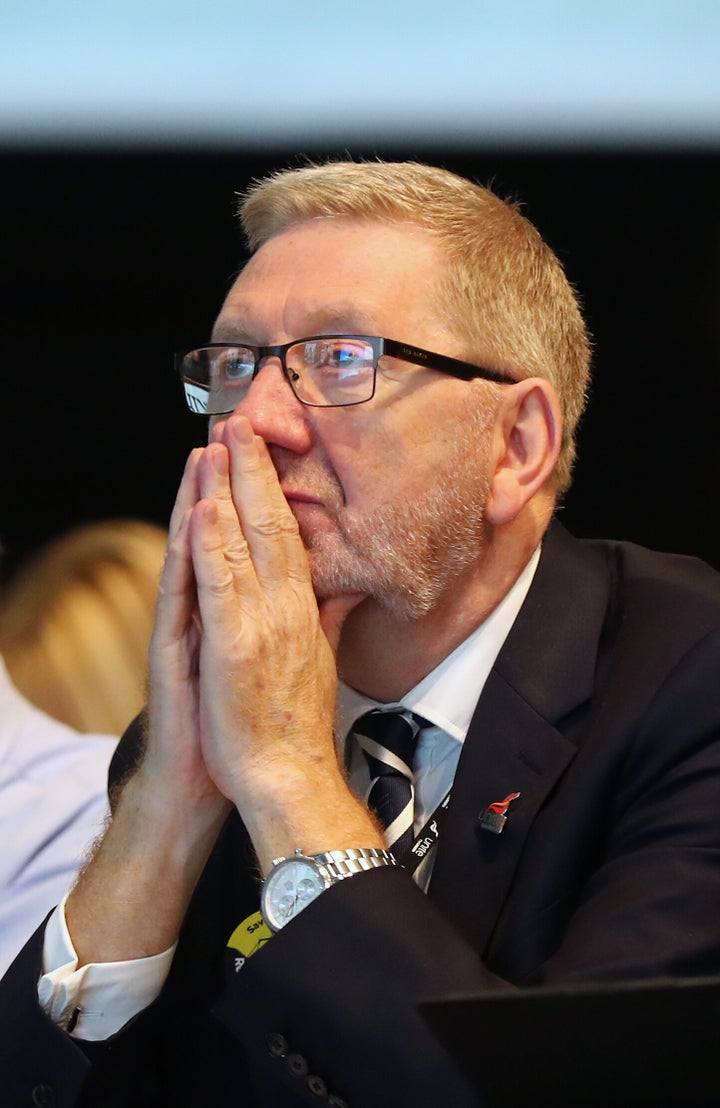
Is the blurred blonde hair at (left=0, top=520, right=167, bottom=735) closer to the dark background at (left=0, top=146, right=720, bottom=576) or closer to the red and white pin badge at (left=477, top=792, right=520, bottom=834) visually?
the dark background at (left=0, top=146, right=720, bottom=576)

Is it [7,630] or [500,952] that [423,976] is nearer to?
[500,952]

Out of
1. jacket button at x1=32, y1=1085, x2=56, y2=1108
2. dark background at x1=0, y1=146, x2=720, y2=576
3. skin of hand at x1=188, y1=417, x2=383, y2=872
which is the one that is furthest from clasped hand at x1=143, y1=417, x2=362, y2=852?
dark background at x1=0, y1=146, x2=720, y2=576

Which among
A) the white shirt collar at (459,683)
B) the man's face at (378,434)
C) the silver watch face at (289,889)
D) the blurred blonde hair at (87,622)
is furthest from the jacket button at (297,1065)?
the blurred blonde hair at (87,622)

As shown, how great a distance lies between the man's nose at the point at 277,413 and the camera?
164cm

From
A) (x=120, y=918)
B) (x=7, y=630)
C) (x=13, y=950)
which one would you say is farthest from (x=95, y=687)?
(x=120, y=918)

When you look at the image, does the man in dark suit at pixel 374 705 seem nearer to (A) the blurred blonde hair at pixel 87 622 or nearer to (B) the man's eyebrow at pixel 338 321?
(B) the man's eyebrow at pixel 338 321

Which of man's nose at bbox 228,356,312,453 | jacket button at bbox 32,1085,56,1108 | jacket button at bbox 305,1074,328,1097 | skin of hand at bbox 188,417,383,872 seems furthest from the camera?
man's nose at bbox 228,356,312,453

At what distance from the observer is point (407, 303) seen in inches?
66.5

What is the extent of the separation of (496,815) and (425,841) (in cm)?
11

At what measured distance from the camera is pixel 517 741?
157 cm

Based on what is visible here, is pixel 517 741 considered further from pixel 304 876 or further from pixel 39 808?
pixel 39 808

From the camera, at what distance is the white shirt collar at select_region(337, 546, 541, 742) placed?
1.68 meters

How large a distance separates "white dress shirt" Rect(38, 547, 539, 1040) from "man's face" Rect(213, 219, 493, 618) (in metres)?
0.10

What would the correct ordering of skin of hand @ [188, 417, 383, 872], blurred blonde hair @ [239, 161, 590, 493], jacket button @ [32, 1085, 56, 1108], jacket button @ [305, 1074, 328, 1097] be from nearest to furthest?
jacket button @ [305, 1074, 328, 1097], skin of hand @ [188, 417, 383, 872], jacket button @ [32, 1085, 56, 1108], blurred blonde hair @ [239, 161, 590, 493]
